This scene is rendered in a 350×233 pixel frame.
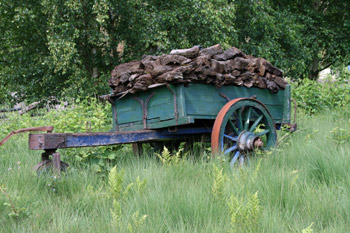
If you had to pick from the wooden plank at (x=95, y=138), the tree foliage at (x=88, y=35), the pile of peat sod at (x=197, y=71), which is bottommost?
the wooden plank at (x=95, y=138)

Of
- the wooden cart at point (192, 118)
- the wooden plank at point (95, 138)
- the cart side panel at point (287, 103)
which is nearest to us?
the wooden plank at point (95, 138)

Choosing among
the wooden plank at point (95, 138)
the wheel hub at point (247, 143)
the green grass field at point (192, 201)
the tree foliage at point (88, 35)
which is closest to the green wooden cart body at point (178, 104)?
the wooden plank at point (95, 138)

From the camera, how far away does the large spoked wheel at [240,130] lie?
4191 mm

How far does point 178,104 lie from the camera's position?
13.7 ft

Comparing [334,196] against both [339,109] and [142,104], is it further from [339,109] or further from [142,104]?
[339,109]

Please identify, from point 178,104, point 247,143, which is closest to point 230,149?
point 247,143

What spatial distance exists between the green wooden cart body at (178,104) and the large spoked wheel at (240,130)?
0.20 metres

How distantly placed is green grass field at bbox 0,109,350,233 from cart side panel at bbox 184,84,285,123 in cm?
71

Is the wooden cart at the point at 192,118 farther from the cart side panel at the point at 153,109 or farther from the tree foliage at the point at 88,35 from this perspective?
the tree foliage at the point at 88,35

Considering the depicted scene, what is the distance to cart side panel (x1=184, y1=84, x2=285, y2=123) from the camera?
4.27 metres

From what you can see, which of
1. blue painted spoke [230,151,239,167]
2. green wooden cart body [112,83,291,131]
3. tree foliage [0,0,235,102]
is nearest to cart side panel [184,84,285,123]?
green wooden cart body [112,83,291,131]

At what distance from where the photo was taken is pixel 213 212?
2.60 m

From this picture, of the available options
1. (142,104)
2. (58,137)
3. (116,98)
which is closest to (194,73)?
(142,104)

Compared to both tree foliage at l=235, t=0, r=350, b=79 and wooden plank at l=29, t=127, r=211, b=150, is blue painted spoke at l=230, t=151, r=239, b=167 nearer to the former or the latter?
wooden plank at l=29, t=127, r=211, b=150
